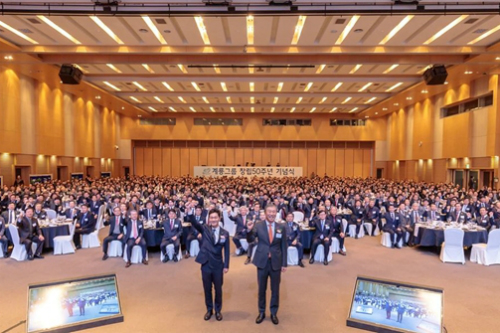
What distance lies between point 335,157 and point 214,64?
24.3 metres

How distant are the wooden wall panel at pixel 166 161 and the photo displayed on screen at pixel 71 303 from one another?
33536mm

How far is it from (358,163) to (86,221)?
32614 mm

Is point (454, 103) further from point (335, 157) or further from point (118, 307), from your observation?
point (118, 307)

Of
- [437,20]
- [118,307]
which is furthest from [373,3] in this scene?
[118,307]

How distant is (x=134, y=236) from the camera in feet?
29.0

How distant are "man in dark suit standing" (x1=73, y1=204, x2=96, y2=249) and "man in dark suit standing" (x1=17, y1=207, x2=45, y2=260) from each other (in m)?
1.14

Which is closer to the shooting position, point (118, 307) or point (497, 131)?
point (118, 307)

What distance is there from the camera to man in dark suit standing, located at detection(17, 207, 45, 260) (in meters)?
8.89

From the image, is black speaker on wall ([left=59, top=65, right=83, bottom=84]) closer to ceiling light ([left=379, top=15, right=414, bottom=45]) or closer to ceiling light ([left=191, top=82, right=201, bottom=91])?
ceiling light ([left=191, top=82, right=201, bottom=91])

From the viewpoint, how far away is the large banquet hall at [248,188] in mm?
5219

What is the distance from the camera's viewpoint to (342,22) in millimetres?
→ 12234

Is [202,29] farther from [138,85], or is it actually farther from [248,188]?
[138,85]

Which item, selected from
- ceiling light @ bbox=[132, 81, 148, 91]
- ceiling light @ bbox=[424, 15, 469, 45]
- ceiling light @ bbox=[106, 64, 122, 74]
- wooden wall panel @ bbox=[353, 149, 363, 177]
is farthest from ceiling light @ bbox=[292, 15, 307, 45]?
wooden wall panel @ bbox=[353, 149, 363, 177]

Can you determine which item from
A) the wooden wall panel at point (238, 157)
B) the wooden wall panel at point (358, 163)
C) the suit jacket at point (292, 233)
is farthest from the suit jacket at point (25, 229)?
the wooden wall panel at point (358, 163)
